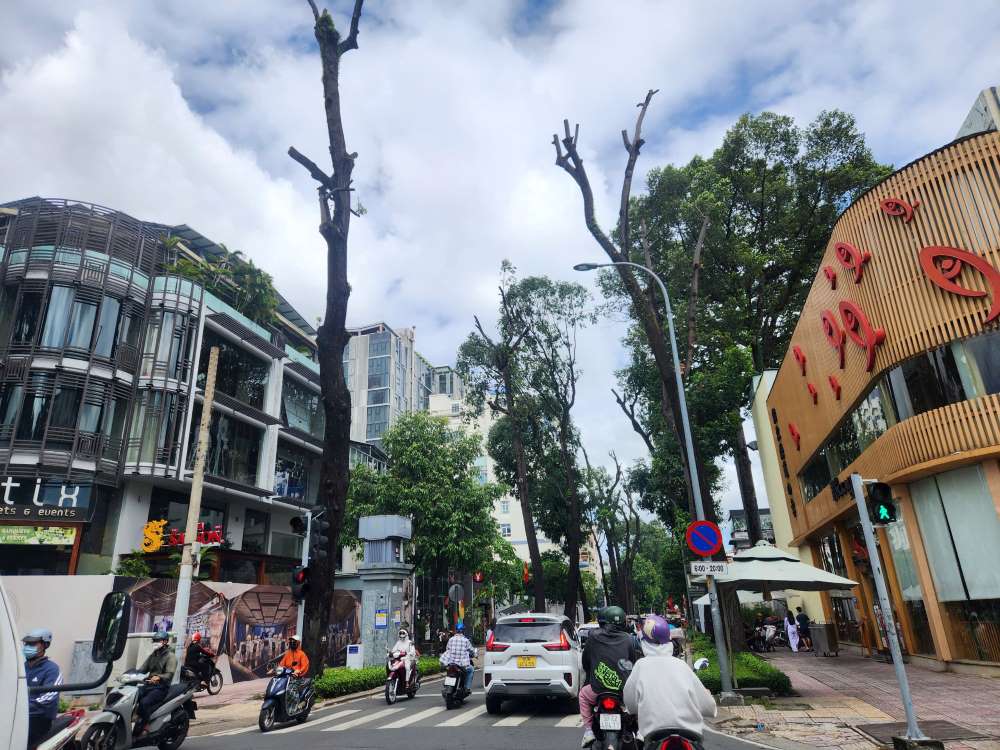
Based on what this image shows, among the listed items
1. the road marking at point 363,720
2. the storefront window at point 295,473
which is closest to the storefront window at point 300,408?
the storefront window at point 295,473

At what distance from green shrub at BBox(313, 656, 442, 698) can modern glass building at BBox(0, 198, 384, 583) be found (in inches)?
393

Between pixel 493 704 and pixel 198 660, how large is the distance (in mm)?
8638

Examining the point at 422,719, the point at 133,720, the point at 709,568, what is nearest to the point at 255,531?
the point at 422,719

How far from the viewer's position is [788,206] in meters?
29.5

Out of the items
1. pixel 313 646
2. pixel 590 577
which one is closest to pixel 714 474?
pixel 313 646

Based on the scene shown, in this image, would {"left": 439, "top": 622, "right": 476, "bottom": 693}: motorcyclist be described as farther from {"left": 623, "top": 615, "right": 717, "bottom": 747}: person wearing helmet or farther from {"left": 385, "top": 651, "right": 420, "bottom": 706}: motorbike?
{"left": 623, "top": 615, "right": 717, "bottom": 747}: person wearing helmet

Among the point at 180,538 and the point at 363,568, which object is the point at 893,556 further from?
the point at 180,538

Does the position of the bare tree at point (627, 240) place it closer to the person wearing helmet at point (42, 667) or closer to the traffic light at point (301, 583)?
the traffic light at point (301, 583)

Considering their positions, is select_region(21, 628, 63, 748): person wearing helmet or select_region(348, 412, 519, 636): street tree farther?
select_region(348, 412, 519, 636): street tree

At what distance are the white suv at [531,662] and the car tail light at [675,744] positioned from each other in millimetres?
6398

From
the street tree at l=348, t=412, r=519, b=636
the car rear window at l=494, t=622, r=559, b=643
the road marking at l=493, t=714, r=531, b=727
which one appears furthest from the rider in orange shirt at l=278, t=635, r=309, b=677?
the street tree at l=348, t=412, r=519, b=636

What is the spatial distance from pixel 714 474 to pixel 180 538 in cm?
2387

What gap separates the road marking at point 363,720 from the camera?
10047 mm

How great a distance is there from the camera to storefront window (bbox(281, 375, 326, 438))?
33.1 meters
